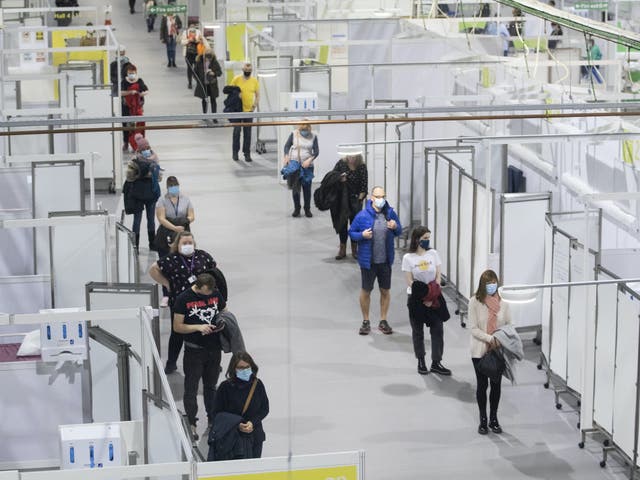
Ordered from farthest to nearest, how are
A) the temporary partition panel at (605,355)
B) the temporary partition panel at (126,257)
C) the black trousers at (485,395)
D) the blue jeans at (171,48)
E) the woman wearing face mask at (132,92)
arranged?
the blue jeans at (171,48), the woman wearing face mask at (132,92), the temporary partition panel at (126,257), the black trousers at (485,395), the temporary partition panel at (605,355)

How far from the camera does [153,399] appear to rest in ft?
22.0

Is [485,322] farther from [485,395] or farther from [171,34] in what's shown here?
[171,34]

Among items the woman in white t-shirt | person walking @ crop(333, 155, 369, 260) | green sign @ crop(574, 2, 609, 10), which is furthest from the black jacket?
green sign @ crop(574, 2, 609, 10)

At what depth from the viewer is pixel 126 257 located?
9805mm

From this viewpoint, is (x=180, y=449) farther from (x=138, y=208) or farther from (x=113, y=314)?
(x=138, y=208)

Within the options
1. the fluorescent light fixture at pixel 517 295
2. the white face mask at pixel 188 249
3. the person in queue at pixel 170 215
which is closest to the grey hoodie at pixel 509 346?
the fluorescent light fixture at pixel 517 295

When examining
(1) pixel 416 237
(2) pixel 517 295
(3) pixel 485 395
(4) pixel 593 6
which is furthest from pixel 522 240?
(4) pixel 593 6

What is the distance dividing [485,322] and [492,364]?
1.03 feet

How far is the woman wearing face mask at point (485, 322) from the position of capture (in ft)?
29.6

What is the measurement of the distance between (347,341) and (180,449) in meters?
5.26

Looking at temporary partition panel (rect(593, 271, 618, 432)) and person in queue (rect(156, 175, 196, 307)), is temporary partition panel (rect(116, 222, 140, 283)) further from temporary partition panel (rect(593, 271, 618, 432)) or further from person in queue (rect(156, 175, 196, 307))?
temporary partition panel (rect(593, 271, 618, 432))

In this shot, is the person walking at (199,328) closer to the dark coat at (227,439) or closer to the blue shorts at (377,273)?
the dark coat at (227,439)

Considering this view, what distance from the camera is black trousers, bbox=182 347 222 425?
901 cm

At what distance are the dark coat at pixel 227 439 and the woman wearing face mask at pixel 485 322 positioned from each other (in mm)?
2014
